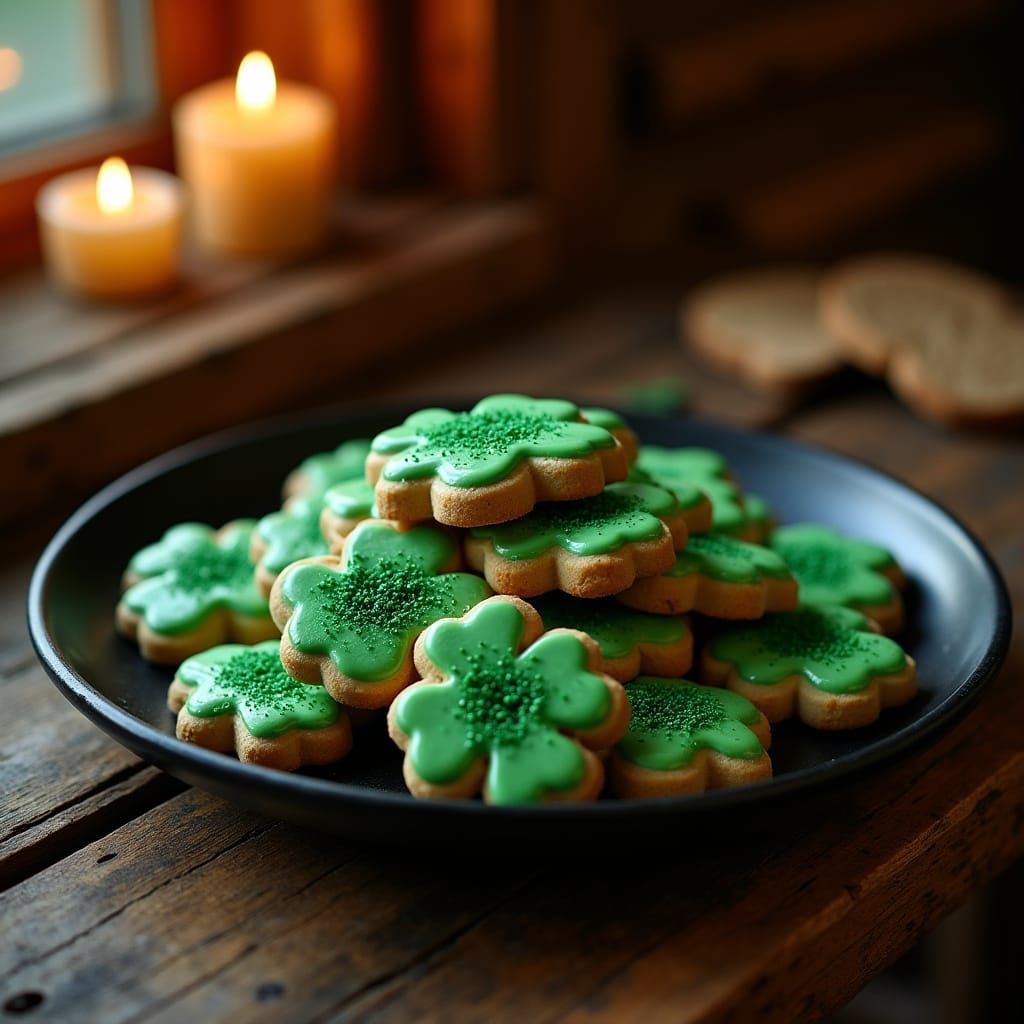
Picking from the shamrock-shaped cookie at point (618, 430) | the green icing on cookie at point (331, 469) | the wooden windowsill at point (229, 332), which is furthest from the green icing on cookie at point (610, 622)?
the wooden windowsill at point (229, 332)

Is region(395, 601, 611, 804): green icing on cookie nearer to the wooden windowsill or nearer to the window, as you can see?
the wooden windowsill

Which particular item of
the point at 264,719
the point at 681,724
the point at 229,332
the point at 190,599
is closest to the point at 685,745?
the point at 681,724

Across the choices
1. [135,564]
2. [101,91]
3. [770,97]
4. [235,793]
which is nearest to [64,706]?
[135,564]

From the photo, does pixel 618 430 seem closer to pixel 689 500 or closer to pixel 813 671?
pixel 689 500

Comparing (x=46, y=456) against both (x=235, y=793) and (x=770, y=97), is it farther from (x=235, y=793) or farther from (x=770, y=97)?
(x=770, y=97)

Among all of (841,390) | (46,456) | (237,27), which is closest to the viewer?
(46,456)

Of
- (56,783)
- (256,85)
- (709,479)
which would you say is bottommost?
(56,783)

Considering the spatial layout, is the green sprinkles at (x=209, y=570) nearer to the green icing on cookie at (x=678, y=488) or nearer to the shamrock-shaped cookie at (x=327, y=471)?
the shamrock-shaped cookie at (x=327, y=471)
